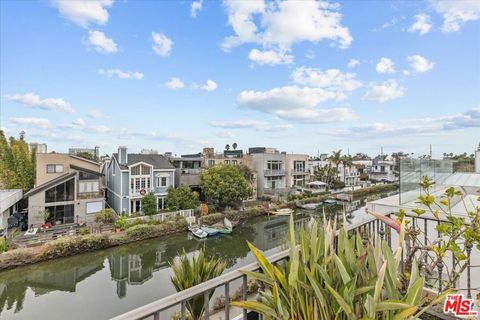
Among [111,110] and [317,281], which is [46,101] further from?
[317,281]

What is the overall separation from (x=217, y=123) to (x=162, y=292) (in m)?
17.6

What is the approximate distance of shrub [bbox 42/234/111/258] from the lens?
1144 cm

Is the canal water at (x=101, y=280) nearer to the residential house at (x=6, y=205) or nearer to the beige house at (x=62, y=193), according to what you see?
the beige house at (x=62, y=193)

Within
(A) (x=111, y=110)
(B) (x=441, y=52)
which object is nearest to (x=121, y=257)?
(A) (x=111, y=110)

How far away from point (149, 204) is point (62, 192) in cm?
492

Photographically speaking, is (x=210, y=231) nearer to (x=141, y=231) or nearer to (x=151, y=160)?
(x=141, y=231)

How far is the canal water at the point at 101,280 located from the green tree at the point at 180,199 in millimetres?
2752

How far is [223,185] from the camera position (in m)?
18.9

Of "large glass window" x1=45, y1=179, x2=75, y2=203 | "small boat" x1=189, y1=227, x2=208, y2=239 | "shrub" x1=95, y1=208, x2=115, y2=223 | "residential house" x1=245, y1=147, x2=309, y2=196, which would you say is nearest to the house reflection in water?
"small boat" x1=189, y1=227, x2=208, y2=239

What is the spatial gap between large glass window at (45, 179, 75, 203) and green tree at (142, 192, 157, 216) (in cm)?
402

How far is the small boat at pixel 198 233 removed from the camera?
1481cm

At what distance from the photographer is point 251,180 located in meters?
24.7

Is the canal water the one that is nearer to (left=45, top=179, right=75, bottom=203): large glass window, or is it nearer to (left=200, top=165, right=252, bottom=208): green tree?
(left=200, top=165, right=252, bottom=208): green tree

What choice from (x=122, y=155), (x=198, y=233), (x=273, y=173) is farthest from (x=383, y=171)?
(x=122, y=155)
